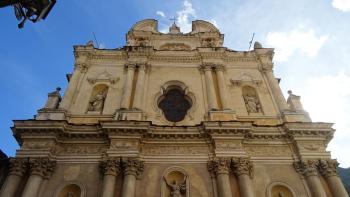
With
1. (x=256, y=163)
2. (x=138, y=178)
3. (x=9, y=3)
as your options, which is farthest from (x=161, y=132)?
(x=9, y=3)

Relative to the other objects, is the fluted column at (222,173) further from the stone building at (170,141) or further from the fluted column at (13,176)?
the fluted column at (13,176)

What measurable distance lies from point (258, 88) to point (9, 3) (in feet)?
39.6

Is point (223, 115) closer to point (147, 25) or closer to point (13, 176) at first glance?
point (13, 176)

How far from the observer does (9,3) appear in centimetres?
694

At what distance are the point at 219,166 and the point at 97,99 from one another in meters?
6.93

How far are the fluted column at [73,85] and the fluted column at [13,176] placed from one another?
130 inches

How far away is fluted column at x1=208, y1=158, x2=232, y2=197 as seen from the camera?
1078cm

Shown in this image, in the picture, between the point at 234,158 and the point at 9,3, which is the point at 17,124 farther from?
the point at 234,158

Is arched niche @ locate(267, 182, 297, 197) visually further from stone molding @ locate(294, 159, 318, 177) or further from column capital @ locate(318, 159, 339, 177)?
column capital @ locate(318, 159, 339, 177)

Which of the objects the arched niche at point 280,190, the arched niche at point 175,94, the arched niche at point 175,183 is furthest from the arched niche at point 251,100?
the arched niche at point 175,183

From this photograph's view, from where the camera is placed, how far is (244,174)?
11242mm

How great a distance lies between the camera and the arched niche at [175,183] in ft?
36.4

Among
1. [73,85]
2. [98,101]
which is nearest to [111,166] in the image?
[98,101]

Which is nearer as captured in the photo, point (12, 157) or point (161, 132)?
point (12, 157)
